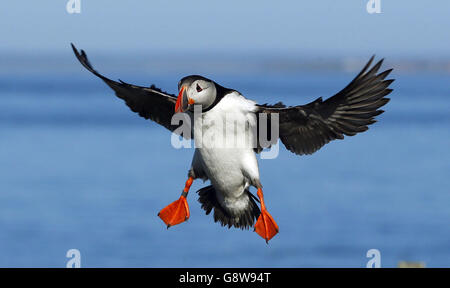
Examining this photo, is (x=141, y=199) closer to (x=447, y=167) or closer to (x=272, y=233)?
(x=447, y=167)

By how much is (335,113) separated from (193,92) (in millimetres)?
1472

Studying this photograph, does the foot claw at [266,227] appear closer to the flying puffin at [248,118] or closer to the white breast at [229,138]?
the flying puffin at [248,118]

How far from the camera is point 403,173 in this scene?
135 feet

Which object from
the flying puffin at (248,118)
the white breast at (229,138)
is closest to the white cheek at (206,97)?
the flying puffin at (248,118)

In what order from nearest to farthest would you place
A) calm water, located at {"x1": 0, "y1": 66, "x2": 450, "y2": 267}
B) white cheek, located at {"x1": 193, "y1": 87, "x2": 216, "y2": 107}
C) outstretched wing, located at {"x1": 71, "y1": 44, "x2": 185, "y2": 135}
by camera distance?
white cheek, located at {"x1": 193, "y1": 87, "x2": 216, "y2": 107}, outstretched wing, located at {"x1": 71, "y1": 44, "x2": 185, "y2": 135}, calm water, located at {"x1": 0, "y1": 66, "x2": 450, "y2": 267}

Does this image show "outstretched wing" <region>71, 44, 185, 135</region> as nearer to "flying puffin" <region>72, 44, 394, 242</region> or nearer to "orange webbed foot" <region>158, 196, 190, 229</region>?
"flying puffin" <region>72, 44, 394, 242</region>

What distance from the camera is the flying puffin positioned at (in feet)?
25.6

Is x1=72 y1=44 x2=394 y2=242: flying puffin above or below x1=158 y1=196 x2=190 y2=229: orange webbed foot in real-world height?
above

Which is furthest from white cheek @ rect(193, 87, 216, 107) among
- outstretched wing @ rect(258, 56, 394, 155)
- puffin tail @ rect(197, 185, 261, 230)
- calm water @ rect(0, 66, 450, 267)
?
calm water @ rect(0, 66, 450, 267)

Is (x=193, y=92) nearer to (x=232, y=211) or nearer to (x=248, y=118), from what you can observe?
(x=248, y=118)

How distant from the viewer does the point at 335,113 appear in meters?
8.19

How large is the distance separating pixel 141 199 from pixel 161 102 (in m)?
24.4

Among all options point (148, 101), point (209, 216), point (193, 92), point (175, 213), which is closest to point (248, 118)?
point (193, 92)

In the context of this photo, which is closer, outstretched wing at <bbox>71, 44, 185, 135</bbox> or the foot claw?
the foot claw
